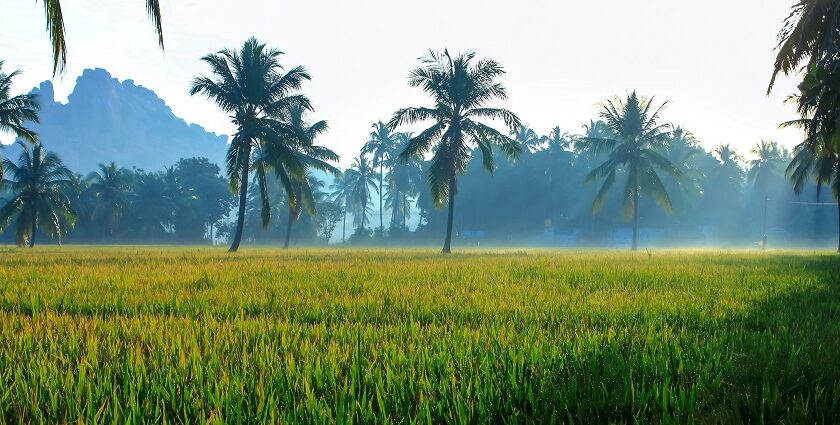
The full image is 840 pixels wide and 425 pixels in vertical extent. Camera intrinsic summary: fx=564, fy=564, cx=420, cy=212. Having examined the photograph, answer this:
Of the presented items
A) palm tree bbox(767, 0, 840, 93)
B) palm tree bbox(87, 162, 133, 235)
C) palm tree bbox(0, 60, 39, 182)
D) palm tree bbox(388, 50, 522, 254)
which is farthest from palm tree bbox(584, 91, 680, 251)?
palm tree bbox(87, 162, 133, 235)

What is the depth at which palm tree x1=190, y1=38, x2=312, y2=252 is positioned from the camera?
21547mm

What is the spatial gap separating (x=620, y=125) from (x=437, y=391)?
105ft

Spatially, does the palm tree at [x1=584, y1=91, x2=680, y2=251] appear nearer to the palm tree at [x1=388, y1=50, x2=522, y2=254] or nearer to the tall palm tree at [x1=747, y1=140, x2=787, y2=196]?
the palm tree at [x1=388, y1=50, x2=522, y2=254]

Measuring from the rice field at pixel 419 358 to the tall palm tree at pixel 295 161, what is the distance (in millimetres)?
15982

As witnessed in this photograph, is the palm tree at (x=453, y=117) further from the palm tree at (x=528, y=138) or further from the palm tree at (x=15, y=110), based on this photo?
the palm tree at (x=528, y=138)

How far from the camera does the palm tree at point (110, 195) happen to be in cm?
5138

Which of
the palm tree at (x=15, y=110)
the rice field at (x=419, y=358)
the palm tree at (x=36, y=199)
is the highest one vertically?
the palm tree at (x=15, y=110)

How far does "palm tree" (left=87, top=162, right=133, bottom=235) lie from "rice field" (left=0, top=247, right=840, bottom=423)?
52021 millimetres

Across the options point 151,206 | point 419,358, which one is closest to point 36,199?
point 151,206

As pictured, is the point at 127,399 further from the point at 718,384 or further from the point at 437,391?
the point at 718,384

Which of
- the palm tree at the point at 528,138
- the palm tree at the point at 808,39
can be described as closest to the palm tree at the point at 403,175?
the palm tree at the point at 528,138

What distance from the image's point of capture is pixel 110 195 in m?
51.7

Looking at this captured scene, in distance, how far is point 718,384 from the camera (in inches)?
85.1

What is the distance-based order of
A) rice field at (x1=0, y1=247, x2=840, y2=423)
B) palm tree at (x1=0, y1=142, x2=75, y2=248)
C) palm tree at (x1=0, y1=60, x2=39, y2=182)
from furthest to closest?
1. palm tree at (x1=0, y1=142, x2=75, y2=248)
2. palm tree at (x1=0, y1=60, x2=39, y2=182)
3. rice field at (x1=0, y1=247, x2=840, y2=423)
